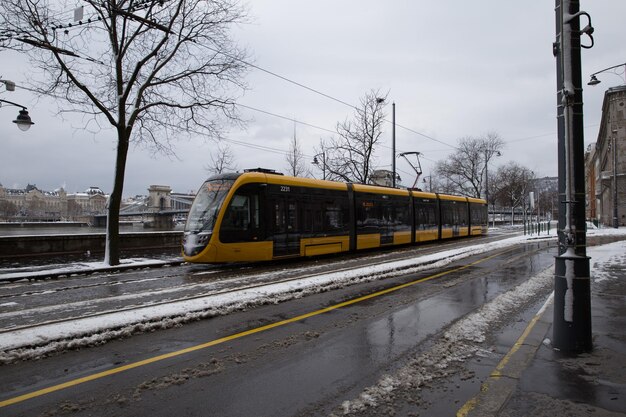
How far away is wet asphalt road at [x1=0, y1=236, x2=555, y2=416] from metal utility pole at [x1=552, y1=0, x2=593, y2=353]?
0.92 meters

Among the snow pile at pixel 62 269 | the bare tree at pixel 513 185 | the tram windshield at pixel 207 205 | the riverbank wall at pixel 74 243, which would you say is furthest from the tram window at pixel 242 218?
the bare tree at pixel 513 185

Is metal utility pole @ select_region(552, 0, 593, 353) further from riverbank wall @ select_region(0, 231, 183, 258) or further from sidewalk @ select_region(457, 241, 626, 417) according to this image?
riverbank wall @ select_region(0, 231, 183, 258)

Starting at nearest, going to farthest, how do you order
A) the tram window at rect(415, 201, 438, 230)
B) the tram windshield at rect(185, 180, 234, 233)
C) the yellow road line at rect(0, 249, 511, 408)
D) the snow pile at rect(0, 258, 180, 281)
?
the yellow road line at rect(0, 249, 511, 408), the snow pile at rect(0, 258, 180, 281), the tram windshield at rect(185, 180, 234, 233), the tram window at rect(415, 201, 438, 230)

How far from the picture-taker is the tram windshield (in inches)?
572

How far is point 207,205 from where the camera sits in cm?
1485

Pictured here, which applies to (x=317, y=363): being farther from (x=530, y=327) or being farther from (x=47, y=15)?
(x=47, y=15)

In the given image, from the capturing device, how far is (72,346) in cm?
585

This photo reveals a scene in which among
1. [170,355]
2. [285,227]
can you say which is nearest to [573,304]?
[170,355]

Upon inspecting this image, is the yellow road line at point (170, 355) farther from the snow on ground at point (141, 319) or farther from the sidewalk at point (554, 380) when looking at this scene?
the sidewalk at point (554, 380)

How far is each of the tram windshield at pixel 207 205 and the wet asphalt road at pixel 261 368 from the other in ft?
22.5

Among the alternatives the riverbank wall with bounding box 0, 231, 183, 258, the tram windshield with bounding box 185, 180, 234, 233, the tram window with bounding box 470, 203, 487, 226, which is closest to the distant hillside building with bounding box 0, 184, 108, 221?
the riverbank wall with bounding box 0, 231, 183, 258

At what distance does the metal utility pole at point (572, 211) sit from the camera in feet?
17.0

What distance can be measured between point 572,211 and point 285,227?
1189 cm

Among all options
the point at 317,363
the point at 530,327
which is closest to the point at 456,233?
the point at 530,327
